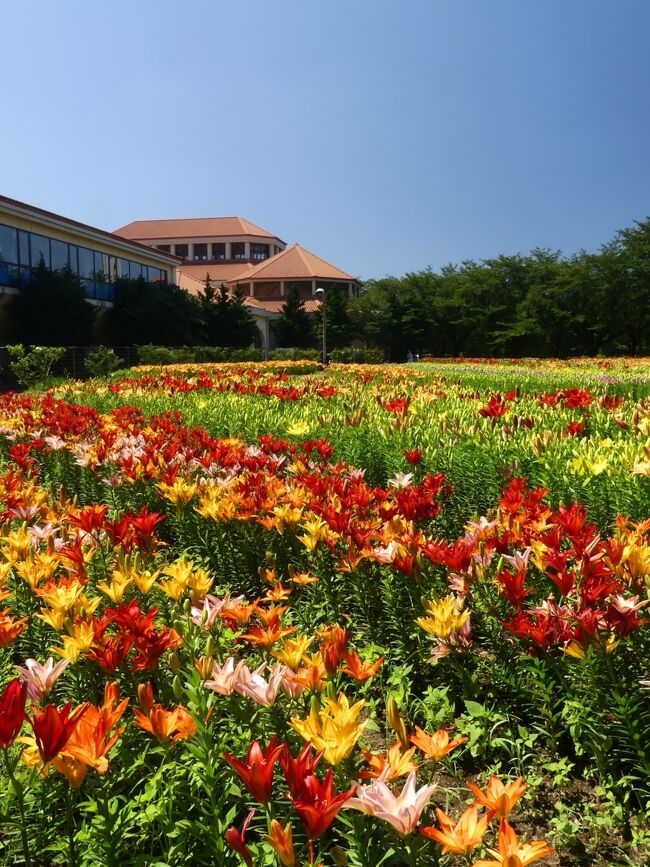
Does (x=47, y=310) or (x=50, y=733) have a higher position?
(x=47, y=310)

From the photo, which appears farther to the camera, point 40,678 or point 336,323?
point 336,323

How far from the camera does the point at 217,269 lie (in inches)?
2692

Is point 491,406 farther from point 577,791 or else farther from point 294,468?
point 577,791

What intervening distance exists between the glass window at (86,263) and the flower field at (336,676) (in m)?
30.8

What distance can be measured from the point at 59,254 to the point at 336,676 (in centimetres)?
3191

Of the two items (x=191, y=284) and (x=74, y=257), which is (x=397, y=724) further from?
(x=191, y=284)

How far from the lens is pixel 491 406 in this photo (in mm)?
5262

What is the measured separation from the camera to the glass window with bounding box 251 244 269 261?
72812mm

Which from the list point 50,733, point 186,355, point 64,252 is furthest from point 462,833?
point 64,252

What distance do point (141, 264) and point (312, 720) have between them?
129 ft

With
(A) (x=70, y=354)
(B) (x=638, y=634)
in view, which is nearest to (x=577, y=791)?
(B) (x=638, y=634)

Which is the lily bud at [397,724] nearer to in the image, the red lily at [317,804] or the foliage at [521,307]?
the red lily at [317,804]

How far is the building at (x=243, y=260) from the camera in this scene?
60.7 m

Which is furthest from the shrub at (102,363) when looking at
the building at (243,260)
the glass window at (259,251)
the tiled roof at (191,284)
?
the glass window at (259,251)
